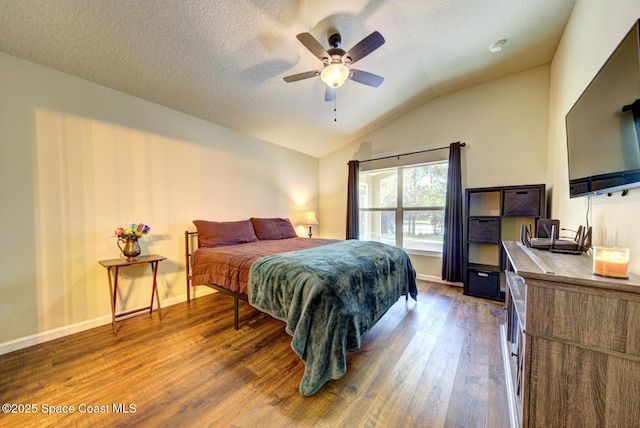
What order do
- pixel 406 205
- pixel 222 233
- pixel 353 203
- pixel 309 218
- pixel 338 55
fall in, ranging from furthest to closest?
pixel 309 218, pixel 353 203, pixel 406 205, pixel 222 233, pixel 338 55

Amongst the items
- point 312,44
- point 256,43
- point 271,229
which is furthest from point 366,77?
→ point 271,229

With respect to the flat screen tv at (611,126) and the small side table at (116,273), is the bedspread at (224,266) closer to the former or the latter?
the small side table at (116,273)

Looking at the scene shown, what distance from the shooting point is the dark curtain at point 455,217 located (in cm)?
347

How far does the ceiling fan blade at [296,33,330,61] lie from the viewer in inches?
70.1

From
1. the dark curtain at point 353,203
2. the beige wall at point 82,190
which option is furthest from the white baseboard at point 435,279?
the beige wall at point 82,190

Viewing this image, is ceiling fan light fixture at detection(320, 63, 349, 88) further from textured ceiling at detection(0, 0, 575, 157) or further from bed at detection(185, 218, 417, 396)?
bed at detection(185, 218, 417, 396)

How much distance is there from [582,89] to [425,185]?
2.26 m

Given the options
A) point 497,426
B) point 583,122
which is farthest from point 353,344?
point 583,122

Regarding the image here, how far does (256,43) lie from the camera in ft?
7.25

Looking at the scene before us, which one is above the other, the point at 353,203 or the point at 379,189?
the point at 379,189

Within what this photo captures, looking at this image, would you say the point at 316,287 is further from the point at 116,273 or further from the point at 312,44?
the point at 116,273

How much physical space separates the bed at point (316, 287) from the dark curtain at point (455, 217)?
108cm

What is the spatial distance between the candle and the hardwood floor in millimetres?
1042

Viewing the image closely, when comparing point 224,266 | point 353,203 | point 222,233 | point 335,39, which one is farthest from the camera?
point 353,203
